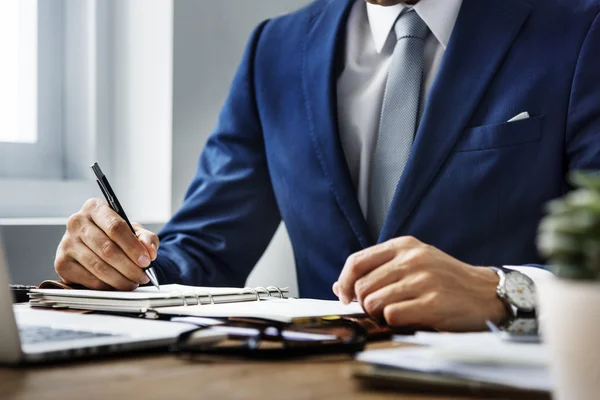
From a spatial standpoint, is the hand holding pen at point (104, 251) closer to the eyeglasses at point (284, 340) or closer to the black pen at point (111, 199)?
the black pen at point (111, 199)

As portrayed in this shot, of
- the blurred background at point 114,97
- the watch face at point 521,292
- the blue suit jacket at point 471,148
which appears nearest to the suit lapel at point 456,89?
the blue suit jacket at point 471,148

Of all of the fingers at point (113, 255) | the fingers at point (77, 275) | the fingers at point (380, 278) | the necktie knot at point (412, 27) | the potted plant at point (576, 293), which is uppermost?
the necktie knot at point (412, 27)

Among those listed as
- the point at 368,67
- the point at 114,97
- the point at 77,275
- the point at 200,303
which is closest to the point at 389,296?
the point at 200,303

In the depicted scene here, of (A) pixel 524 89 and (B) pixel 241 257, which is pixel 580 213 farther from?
(B) pixel 241 257

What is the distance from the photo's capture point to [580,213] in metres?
0.43

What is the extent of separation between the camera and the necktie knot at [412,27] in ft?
5.04

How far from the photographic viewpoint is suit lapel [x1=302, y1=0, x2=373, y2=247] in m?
1.51

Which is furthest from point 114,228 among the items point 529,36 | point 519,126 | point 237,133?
point 529,36

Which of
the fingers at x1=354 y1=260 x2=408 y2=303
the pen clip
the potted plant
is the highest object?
the potted plant

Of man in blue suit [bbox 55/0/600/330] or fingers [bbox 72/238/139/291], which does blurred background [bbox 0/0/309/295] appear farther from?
fingers [bbox 72/238/139/291]

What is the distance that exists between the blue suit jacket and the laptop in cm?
63

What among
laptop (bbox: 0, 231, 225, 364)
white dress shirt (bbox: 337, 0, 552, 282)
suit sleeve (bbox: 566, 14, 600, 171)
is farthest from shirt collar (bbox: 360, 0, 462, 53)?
laptop (bbox: 0, 231, 225, 364)

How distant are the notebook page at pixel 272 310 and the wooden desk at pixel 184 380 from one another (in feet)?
0.57

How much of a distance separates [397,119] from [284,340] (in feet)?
2.83
